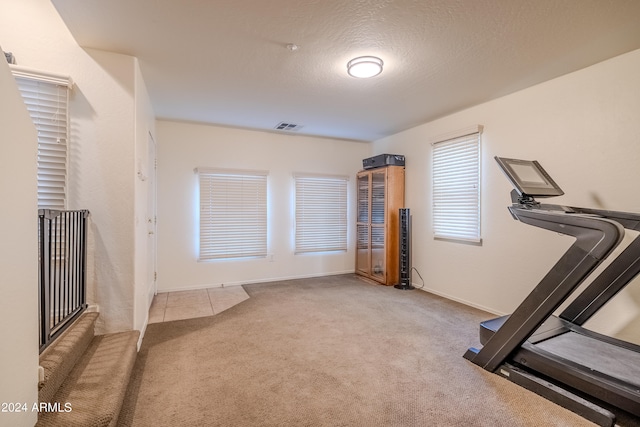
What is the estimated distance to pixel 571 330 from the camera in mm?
2496

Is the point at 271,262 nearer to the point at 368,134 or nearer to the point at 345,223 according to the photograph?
the point at 345,223

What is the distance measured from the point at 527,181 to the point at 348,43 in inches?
69.2

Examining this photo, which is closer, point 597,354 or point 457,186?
point 597,354

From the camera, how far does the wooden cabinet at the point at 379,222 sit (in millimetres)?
4816

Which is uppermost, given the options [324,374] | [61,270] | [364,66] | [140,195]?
[364,66]

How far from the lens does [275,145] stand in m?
5.08

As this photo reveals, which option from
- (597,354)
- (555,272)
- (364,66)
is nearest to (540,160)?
(555,272)

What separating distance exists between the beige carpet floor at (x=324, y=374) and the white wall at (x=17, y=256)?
70cm

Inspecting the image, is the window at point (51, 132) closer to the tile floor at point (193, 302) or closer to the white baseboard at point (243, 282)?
the tile floor at point (193, 302)

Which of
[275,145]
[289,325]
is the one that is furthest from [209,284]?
[275,145]

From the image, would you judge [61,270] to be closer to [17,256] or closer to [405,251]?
[17,256]

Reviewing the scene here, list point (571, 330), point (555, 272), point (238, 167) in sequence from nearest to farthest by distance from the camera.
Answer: point (555, 272) → point (571, 330) → point (238, 167)

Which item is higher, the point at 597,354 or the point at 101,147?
the point at 101,147

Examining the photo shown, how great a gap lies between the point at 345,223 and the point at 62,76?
172 inches
